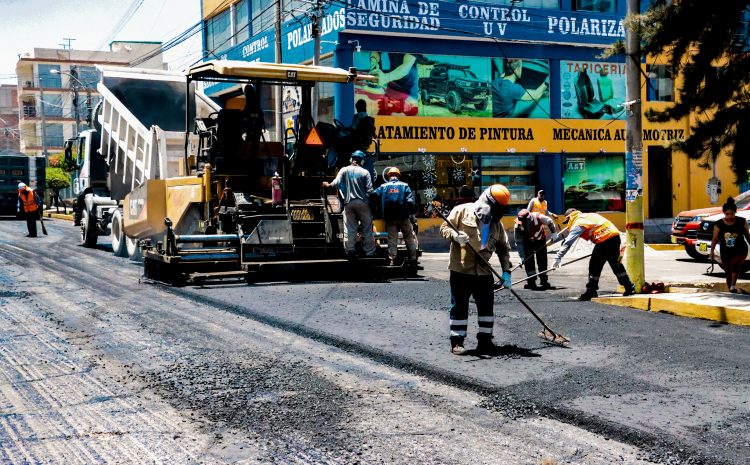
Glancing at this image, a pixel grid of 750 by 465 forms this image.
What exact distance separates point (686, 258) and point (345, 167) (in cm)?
1003

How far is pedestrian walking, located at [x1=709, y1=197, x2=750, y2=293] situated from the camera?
42.5ft

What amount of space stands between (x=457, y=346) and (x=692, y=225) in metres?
12.1

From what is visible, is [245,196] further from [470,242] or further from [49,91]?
[49,91]

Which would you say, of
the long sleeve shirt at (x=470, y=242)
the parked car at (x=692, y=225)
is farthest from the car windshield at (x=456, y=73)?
the long sleeve shirt at (x=470, y=242)

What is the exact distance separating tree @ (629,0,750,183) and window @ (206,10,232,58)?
2353 centimetres

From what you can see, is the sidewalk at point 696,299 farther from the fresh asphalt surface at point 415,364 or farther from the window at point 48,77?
the window at point 48,77

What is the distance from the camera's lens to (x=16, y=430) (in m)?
5.72

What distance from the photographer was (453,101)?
26156mm

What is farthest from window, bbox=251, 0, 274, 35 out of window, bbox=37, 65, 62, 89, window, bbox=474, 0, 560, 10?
window, bbox=37, 65, 62, 89

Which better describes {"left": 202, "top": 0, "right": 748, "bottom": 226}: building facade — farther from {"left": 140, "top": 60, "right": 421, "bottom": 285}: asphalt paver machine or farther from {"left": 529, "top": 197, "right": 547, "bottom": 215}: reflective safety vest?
{"left": 140, "top": 60, "right": 421, "bottom": 285}: asphalt paver machine

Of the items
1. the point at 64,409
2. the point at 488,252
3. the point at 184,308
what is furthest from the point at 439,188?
the point at 64,409

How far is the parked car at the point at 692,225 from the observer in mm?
18175

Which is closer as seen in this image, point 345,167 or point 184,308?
point 184,308

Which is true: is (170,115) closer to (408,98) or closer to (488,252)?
(408,98)
